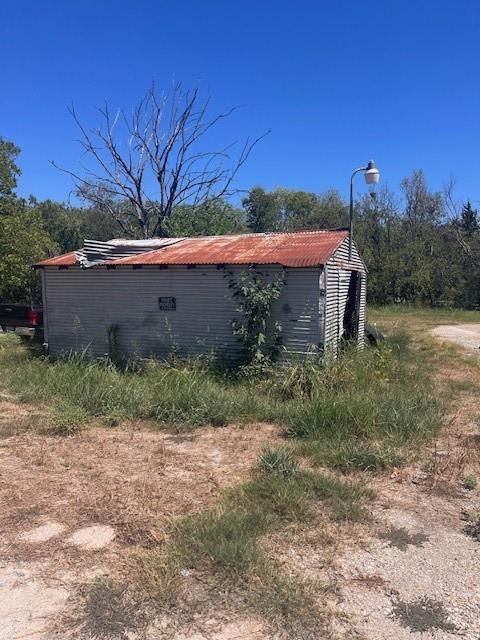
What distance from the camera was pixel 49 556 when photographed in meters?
3.23

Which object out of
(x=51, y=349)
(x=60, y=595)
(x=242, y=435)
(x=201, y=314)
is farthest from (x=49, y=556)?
(x=51, y=349)

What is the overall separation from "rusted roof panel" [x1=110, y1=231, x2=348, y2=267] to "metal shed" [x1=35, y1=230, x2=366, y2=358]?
2 cm

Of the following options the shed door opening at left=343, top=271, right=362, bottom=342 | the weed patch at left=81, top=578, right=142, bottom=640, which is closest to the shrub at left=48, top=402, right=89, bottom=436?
the weed patch at left=81, top=578, right=142, bottom=640

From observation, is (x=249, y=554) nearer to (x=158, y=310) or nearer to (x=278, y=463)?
(x=278, y=463)

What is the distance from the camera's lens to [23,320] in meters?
13.2

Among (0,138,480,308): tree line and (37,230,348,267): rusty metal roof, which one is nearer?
(37,230,348,267): rusty metal roof

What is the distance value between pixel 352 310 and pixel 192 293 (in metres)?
3.55

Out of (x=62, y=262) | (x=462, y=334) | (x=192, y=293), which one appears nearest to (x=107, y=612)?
(x=192, y=293)

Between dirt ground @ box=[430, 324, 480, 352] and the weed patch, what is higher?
dirt ground @ box=[430, 324, 480, 352]

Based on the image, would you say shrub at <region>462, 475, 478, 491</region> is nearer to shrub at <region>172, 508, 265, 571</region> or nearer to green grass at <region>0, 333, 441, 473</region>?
green grass at <region>0, 333, 441, 473</region>

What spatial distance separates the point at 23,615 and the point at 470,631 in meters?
2.27

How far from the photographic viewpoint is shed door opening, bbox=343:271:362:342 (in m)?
10.5

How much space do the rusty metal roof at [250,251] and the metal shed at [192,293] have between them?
2 centimetres

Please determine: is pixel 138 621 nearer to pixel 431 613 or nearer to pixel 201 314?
pixel 431 613
